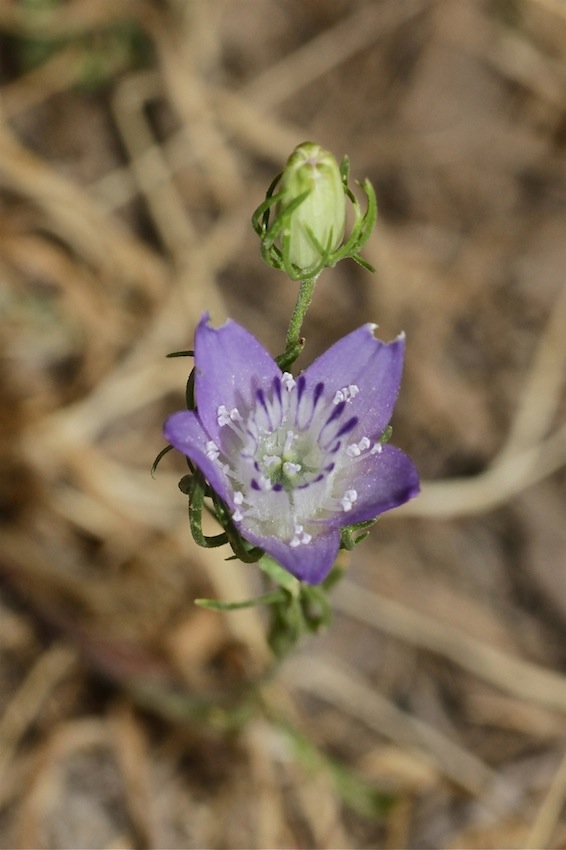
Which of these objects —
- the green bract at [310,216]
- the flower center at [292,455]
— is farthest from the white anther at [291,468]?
the green bract at [310,216]

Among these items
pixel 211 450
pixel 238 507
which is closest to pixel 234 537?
pixel 238 507

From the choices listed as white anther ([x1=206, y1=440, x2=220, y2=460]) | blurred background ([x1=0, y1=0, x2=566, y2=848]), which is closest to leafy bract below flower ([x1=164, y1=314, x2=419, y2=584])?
white anther ([x1=206, y1=440, x2=220, y2=460])

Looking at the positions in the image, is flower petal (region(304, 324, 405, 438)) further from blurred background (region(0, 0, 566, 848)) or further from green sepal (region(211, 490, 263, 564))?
blurred background (region(0, 0, 566, 848))

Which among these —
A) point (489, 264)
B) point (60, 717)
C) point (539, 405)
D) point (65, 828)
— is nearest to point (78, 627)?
point (60, 717)

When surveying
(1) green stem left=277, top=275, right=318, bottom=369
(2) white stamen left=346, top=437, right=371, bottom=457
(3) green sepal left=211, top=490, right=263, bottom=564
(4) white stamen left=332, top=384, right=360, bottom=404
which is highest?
(1) green stem left=277, top=275, right=318, bottom=369

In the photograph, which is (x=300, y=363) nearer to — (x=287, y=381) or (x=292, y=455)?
(x=292, y=455)

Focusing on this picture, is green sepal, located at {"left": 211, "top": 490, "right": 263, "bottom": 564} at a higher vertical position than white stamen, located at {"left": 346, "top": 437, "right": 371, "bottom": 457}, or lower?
lower

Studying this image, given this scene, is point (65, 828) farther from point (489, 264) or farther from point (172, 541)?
point (489, 264)

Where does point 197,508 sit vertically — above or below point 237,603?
above
